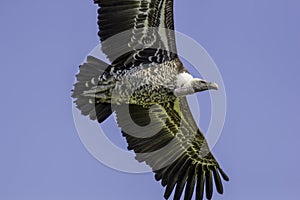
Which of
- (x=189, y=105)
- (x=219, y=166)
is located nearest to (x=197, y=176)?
(x=219, y=166)

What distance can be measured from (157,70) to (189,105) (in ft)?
4.43

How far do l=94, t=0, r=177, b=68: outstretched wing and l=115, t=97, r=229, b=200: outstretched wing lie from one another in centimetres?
122

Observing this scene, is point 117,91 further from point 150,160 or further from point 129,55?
point 150,160

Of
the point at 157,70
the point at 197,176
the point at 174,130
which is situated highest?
the point at 157,70

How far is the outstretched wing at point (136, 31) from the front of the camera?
42.1 ft

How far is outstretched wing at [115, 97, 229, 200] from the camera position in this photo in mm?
14297

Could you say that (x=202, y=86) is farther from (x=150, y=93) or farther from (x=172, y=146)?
(x=172, y=146)

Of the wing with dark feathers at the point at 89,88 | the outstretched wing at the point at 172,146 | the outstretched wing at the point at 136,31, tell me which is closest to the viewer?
the outstretched wing at the point at 136,31

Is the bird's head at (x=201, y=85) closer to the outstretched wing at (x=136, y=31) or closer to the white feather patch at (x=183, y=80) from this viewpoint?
the white feather patch at (x=183, y=80)

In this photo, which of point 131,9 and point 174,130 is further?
point 174,130

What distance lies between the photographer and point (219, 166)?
47.0 feet

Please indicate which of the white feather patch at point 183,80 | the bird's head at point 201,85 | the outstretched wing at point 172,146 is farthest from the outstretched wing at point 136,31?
the outstretched wing at point 172,146

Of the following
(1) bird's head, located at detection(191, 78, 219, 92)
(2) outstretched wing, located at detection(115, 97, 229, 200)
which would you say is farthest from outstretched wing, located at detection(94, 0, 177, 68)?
(2) outstretched wing, located at detection(115, 97, 229, 200)

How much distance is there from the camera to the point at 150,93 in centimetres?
1336
